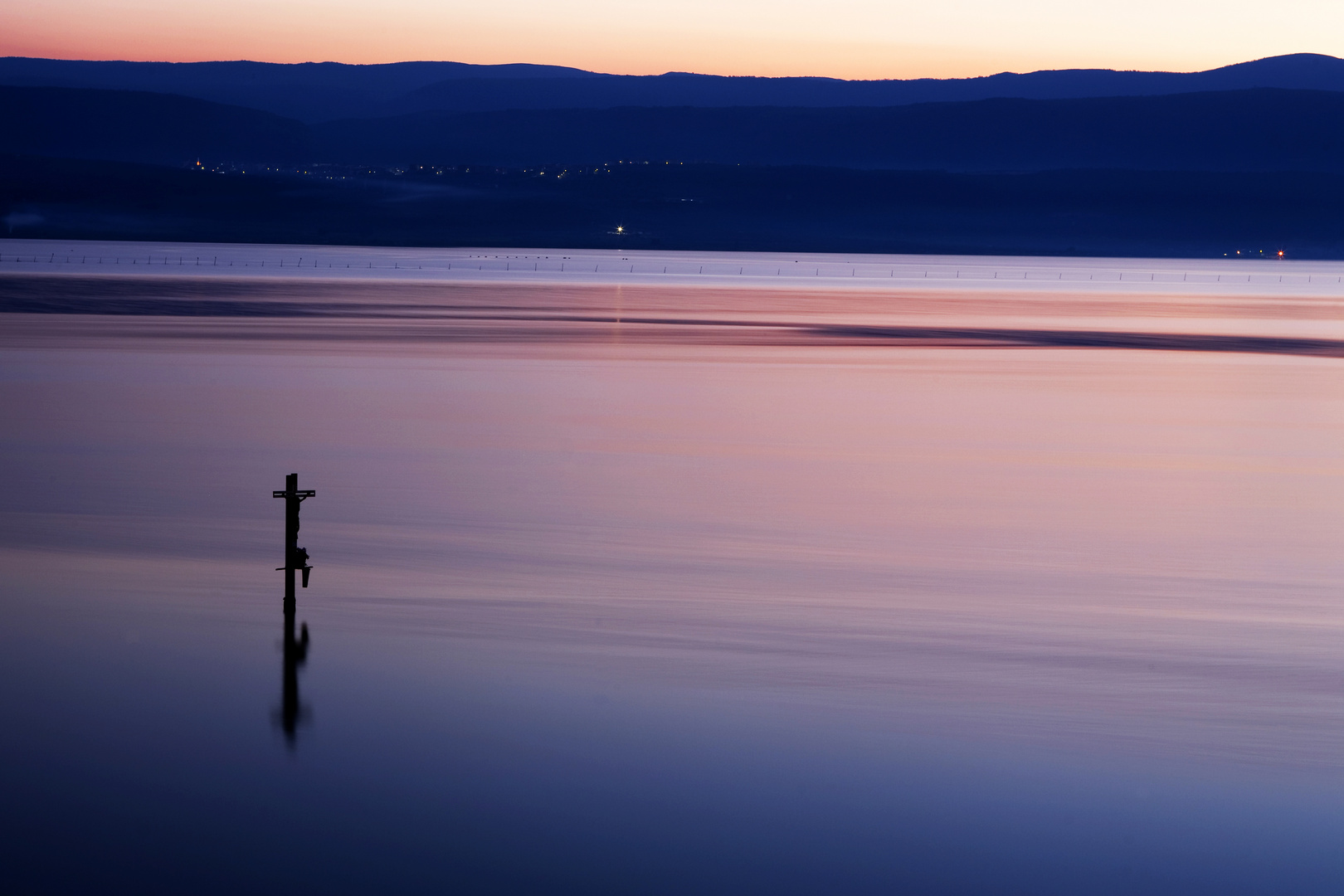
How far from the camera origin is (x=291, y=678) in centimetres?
1236

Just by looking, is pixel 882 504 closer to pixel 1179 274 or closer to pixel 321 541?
pixel 321 541

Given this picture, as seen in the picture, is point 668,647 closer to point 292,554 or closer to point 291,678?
point 291,678

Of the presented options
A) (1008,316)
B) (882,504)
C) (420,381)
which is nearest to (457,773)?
(882,504)

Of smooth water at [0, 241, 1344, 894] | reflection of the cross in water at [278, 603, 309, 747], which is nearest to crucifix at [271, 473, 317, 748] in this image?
reflection of the cross in water at [278, 603, 309, 747]

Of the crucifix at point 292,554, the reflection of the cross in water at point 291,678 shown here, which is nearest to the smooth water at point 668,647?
the reflection of the cross in water at point 291,678

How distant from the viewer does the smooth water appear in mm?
9430

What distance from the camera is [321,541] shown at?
1767 centimetres

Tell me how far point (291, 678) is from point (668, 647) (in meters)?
3.05

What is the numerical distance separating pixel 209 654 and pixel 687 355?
31966mm

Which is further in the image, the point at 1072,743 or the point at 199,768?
the point at 1072,743

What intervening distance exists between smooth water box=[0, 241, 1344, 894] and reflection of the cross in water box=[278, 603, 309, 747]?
9 cm

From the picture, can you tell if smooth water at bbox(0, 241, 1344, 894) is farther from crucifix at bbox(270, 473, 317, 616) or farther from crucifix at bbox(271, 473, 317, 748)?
crucifix at bbox(270, 473, 317, 616)

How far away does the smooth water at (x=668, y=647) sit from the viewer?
9.43m

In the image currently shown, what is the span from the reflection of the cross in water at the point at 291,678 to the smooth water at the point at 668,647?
3.4 inches
